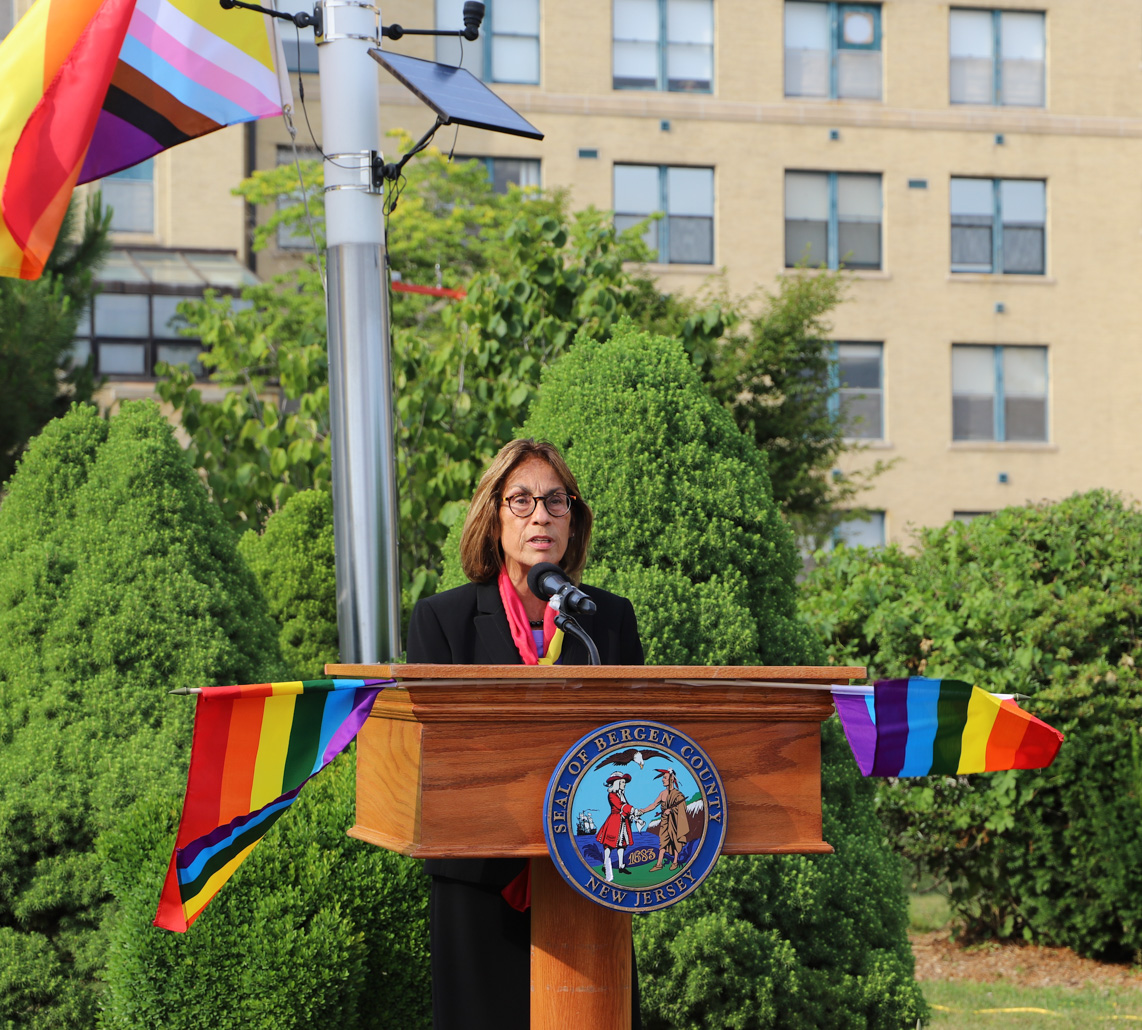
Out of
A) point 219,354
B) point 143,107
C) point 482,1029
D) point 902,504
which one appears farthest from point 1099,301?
point 482,1029

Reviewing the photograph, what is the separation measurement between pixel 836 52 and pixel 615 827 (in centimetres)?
3002

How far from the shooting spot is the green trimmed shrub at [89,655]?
14.2 ft

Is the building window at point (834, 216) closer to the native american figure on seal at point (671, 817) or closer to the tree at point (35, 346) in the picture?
the tree at point (35, 346)

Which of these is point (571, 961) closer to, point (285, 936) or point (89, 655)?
point (285, 936)

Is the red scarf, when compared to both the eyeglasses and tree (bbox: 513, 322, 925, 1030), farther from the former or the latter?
tree (bbox: 513, 322, 925, 1030)

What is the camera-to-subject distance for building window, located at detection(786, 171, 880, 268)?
29188mm

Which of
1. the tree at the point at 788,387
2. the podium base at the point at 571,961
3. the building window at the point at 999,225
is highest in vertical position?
the building window at the point at 999,225

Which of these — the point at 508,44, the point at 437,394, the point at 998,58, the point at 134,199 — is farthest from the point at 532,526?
the point at 998,58

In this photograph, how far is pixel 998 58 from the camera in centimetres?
2995

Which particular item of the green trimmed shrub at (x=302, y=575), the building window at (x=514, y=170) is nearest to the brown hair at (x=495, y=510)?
the green trimmed shrub at (x=302, y=575)

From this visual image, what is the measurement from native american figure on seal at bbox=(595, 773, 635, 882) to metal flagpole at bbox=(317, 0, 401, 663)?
234cm

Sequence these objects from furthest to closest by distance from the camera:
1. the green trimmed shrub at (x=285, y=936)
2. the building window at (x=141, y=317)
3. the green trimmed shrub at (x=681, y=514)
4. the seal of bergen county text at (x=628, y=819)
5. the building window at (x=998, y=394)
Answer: the building window at (x=998, y=394), the building window at (x=141, y=317), the green trimmed shrub at (x=681, y=514), the green trimmed shrub at (x=285, y=936), the seal of bergen county text at (x=628, y=819)

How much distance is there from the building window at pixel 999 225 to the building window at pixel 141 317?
15.8m

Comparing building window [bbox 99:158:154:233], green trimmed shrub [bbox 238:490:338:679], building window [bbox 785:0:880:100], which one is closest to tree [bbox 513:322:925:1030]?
green trimmed shrub [bbox 238:490:338:679]
